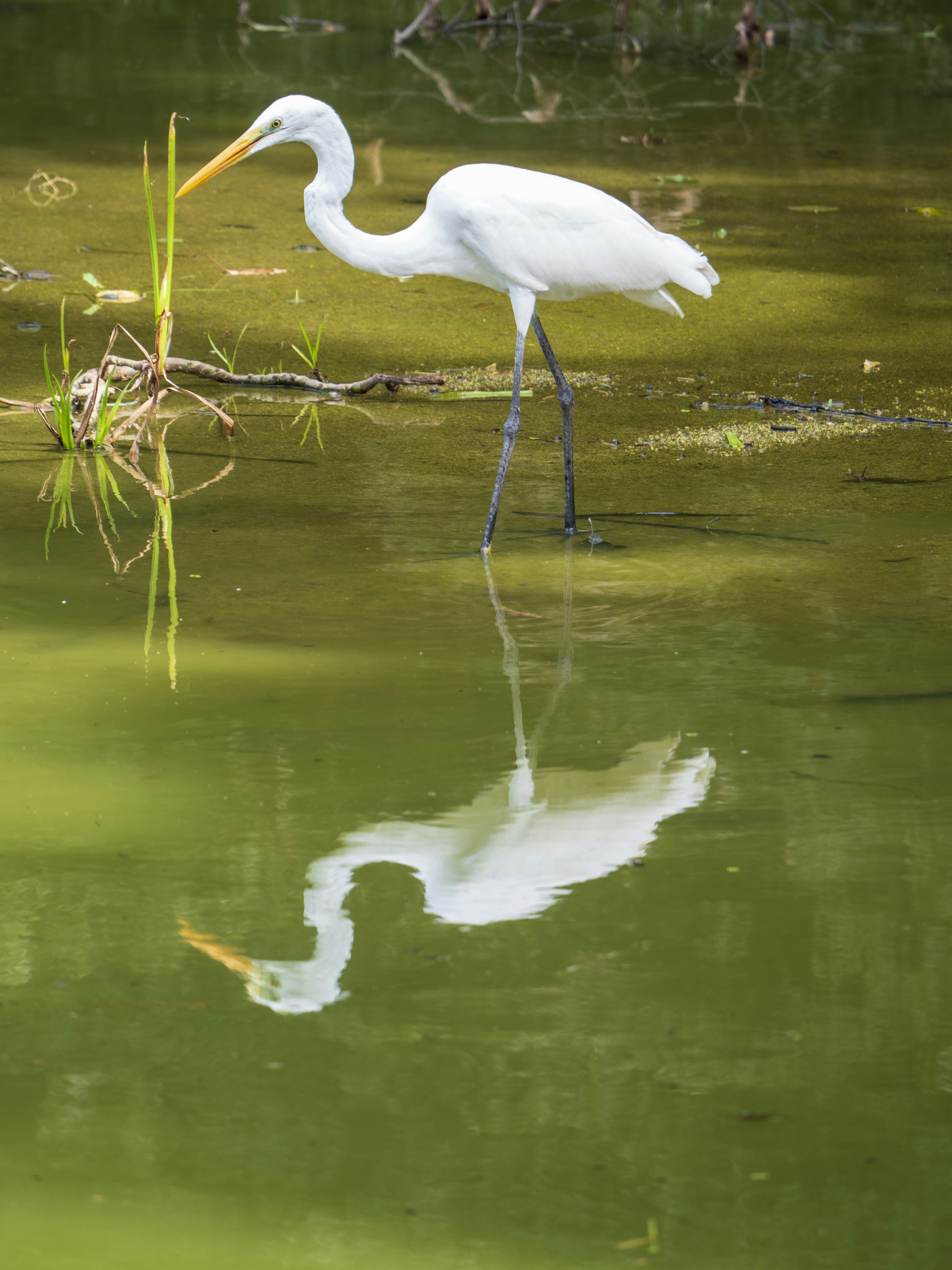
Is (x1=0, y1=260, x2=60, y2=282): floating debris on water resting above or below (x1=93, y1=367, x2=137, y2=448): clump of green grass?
below

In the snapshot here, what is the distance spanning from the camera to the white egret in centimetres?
387

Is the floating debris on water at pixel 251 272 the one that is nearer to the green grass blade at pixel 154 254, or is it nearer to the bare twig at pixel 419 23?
the green grass blade at pixel 154 254

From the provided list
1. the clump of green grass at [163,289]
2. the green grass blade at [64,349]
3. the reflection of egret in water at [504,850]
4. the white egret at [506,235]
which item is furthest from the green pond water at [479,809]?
the white egret at [506,235]

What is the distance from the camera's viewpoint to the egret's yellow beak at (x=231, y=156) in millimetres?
3963

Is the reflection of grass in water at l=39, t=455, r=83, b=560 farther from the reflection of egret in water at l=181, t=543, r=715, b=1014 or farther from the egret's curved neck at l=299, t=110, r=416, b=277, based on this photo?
the reflection of egret in water at l=181, t=543, r=715, b=1014

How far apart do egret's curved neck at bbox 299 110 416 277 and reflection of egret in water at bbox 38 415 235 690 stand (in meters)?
0.63

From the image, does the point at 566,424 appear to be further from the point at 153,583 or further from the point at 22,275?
the point at 22,275

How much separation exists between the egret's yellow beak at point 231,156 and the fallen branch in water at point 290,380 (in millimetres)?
771

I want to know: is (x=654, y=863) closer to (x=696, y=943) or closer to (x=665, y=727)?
(x=696, y=943)

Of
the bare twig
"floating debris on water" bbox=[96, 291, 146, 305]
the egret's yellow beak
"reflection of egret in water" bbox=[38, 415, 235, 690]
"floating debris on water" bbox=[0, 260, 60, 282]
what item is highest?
the egret's yellow beak

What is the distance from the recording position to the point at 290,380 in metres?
4.86

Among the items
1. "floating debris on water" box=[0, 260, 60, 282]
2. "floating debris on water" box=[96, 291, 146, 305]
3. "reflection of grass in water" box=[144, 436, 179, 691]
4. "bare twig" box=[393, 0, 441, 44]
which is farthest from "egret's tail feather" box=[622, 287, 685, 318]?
"bare twig" box=[393, 0, 441, 44]

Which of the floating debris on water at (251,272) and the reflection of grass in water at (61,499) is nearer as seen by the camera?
the reflection of grass in water at (61,499)

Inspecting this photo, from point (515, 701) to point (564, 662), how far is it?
0.75ft
